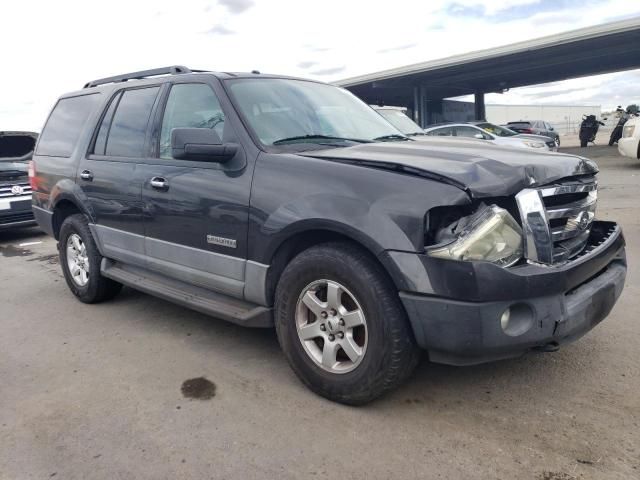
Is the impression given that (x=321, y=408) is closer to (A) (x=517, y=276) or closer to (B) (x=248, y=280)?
(B) (x=248, y=280)

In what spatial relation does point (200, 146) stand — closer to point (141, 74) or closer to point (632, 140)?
point (141, 74)

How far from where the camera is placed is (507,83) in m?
36.5

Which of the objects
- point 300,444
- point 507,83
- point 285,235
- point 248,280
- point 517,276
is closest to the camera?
point 517,276

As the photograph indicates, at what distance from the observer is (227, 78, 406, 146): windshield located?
3.50 meters

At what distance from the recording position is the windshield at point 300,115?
3500 millimetres

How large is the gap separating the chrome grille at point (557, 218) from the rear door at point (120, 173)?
269 cm

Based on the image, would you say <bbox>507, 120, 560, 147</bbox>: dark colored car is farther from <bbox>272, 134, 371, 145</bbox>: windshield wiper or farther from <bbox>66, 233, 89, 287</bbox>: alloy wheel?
<bbox>66, 233, 89, 287</bbox>: alloy wheel

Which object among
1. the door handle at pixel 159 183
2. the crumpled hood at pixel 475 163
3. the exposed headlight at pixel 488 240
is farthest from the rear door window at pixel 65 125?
the exposed headlight at pixel 488 240

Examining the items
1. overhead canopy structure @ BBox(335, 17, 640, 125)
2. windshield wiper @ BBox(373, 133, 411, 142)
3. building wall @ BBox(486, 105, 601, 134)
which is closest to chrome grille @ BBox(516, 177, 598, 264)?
windshield wiper @ BBox(373, 133, 411, 142)

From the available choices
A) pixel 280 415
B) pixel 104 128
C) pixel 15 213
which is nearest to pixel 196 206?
pixel 280 415

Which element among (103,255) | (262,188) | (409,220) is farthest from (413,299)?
(103,255)

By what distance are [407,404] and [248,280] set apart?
1.16 m

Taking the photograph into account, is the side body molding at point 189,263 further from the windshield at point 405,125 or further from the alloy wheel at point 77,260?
the windshield at point 405,125

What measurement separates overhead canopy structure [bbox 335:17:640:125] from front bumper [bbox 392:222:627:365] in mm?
21324
